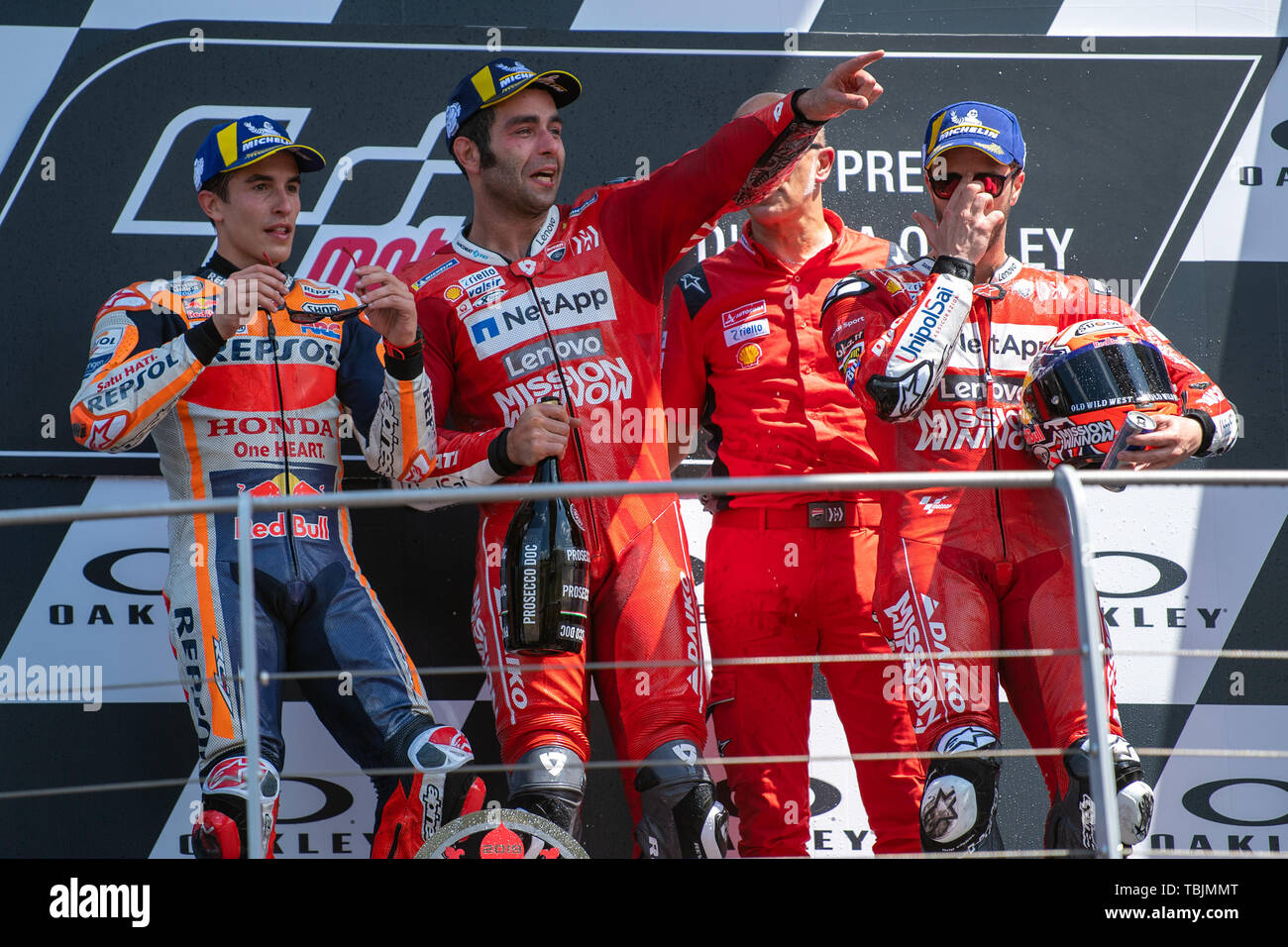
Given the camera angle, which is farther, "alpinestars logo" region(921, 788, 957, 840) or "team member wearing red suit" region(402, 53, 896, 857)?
"team member wearing red suit" region(402, 53, 896, 857)

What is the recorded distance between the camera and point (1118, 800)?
2.54 m

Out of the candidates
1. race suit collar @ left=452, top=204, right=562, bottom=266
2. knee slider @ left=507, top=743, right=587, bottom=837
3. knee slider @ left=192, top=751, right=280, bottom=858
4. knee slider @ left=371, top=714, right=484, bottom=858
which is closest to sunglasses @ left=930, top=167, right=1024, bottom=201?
race suit collar @ left=452, top=204, right=562, bottom=266

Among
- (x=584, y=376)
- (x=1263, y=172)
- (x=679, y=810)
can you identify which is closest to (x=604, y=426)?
(x=584, y=376)

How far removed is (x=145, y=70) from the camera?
12.6ft

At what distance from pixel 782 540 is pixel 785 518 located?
5 centimetres

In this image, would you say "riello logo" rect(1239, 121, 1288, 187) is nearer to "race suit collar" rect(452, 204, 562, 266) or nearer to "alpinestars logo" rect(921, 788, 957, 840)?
"race suit collar" rect(452, 204, 562, 266)

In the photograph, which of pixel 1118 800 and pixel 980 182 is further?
pixel 980 182

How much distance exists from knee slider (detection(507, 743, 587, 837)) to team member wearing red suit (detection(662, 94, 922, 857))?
42cm

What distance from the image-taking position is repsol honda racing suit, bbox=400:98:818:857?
2.87 m

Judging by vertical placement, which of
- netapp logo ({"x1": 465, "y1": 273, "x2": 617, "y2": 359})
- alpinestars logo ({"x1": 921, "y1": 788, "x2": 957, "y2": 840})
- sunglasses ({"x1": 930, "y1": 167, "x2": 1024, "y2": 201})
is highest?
sunglasses ({"x1": 930, "y1": 167, "x2": 1024, "y2": 201})

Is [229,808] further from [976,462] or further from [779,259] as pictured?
[779,259]
